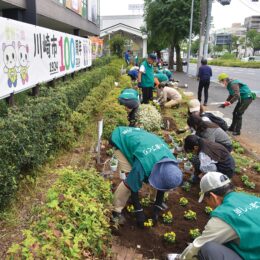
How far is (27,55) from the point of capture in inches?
191

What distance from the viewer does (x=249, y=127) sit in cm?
759

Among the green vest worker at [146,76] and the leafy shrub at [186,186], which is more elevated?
the green vest worker at [146,76]

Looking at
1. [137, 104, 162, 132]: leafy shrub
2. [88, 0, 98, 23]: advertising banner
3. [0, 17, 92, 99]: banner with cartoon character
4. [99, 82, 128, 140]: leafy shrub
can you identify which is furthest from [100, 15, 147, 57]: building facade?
[99, 82, 128, 140]: leafy shrub

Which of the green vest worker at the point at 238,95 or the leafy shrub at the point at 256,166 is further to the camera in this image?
the green vest worker at the point at 238,95

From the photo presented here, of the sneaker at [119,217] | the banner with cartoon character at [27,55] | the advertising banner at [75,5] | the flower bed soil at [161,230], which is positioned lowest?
the flower bed soil at [161,230]

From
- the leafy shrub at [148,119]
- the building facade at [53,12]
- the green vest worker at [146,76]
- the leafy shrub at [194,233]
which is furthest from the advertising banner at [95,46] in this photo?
the leafy shrub at [194,233]

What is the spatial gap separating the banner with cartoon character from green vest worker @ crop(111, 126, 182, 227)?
2105mm

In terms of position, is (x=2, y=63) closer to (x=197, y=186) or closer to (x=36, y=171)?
(x=36, y=171)

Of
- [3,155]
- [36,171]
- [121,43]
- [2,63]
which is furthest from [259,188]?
[121,43]

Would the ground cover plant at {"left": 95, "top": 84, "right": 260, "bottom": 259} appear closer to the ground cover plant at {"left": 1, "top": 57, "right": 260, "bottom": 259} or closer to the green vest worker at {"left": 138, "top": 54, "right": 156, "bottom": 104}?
the ground cover plant at {"left": 1, "top": 57, "right": 260, "bottom": 259}

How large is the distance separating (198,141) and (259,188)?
1357 millimetres

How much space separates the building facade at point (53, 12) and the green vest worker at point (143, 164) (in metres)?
7.88

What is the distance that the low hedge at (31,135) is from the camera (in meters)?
2.96

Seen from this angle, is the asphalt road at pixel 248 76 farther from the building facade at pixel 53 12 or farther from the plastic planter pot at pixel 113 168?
the plastic planter pot at pixel 113 168
